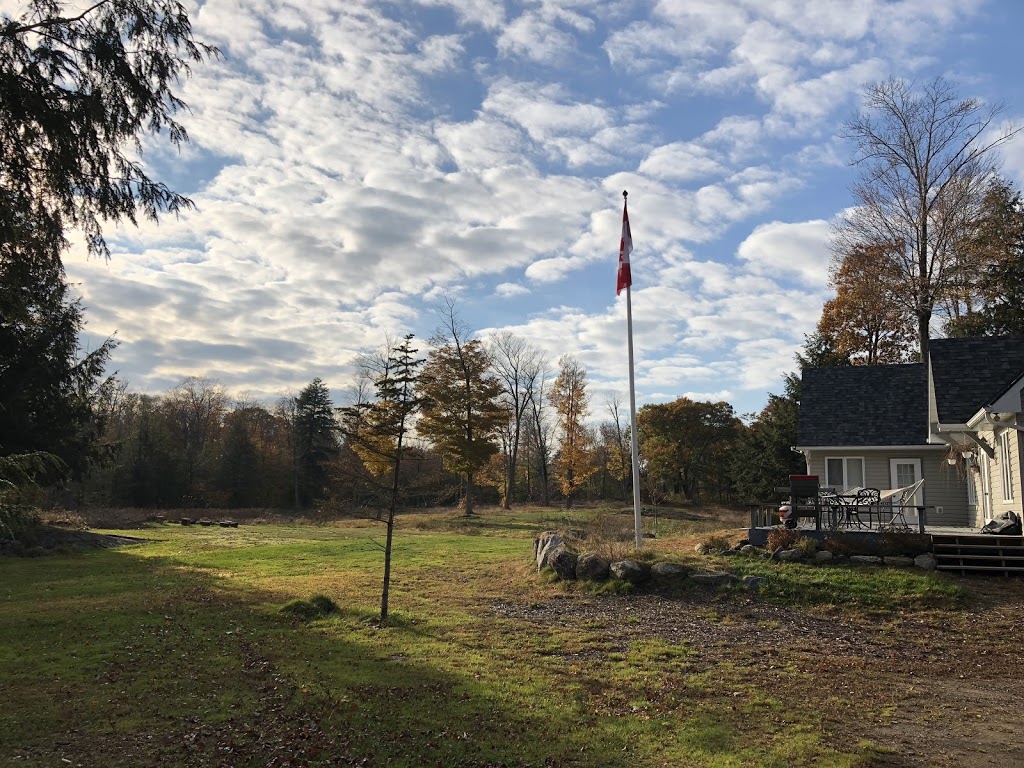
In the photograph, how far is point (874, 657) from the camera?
9.41 meters

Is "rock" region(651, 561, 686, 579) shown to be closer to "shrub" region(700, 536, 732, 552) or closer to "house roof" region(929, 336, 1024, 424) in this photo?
"shrub" region(700, 536, 732, 552)

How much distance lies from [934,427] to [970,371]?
8.58ft

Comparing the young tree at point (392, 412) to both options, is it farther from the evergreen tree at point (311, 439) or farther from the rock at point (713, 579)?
the evergreen tree at point (311, 439)

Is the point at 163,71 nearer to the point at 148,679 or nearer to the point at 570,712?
the point at 148,679

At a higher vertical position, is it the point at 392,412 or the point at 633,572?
the point at 392,412

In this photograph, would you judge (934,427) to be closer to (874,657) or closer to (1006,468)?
(1006,468)

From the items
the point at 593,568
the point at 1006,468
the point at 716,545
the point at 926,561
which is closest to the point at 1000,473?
the point at 1006,468

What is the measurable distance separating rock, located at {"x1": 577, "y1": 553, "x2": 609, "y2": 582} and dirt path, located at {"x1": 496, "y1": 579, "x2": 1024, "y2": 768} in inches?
36.8

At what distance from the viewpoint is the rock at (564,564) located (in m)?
14.7

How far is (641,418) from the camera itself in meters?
54.1

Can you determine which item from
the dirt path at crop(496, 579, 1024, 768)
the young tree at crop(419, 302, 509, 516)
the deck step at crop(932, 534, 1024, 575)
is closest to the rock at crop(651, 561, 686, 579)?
the dirt path at crop(496, 579, 1024, 768)

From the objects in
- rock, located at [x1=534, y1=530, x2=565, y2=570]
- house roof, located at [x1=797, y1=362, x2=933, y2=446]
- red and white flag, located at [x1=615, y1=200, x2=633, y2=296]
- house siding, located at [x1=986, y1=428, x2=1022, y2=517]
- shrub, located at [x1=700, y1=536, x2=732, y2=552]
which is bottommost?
rock, located at [x1=534, y1=530, x2=565, y2=570]

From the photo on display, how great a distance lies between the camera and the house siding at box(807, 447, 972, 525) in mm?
20562

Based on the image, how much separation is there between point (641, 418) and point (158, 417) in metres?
37.7
